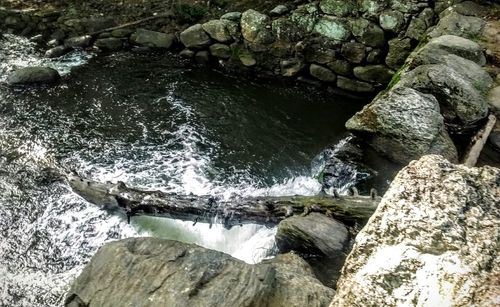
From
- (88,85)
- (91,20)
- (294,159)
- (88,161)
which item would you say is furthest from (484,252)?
(91,20)

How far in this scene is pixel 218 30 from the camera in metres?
9.33

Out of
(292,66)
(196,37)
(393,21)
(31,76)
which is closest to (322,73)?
(292,66)

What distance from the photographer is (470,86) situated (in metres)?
5.52

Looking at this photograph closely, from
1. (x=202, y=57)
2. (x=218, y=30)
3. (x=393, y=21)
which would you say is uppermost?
(x=393, y=21)

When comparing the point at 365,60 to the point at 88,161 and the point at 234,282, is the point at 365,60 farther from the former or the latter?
the point at 234,282

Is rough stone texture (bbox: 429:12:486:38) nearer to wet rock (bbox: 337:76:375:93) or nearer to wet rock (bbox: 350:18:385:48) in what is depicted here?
wet rock (bbox: 350:18:385:48)

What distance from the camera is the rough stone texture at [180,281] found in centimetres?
329

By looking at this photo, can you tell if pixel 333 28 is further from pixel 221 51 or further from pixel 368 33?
pixel 221 51

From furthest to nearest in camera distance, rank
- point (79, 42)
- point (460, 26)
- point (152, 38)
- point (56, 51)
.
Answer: point (79, 42) → point (152, 38) → point (56, 51) → point (460, 26)

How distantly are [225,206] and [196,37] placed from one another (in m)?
5.28

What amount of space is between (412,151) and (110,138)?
461cm

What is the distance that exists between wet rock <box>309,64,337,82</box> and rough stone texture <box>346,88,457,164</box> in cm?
321

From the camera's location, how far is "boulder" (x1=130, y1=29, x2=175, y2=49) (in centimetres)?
991

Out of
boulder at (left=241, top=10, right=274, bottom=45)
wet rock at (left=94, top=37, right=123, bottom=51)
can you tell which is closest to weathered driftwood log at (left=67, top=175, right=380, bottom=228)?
boulder at (left=241, top=10, right=274, bottom=45)
